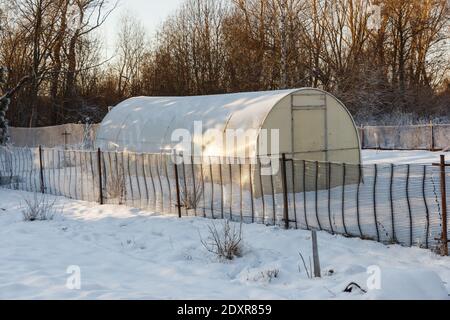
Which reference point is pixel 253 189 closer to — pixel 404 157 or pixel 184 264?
pixel 184 264

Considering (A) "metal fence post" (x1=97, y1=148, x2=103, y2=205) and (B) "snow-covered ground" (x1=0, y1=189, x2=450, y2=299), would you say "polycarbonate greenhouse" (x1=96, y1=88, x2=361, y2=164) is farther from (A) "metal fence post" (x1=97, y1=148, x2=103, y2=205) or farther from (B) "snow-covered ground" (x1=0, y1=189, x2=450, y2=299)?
(B) "snow-covered ground" (x1=0, y1=189, x2=450, y2=299)

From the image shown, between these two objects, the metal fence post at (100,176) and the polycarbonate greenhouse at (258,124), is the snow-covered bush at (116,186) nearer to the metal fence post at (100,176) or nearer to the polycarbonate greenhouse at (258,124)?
the metal fence post at (100,176)

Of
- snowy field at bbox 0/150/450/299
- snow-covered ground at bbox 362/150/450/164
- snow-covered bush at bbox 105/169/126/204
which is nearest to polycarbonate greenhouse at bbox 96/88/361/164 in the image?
snow-covered bush at bbox 105/169/126/204

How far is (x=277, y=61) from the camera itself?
36000 mm

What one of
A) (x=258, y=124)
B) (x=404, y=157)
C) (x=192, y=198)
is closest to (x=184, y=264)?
(x=192, y=198)

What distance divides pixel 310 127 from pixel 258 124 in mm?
1922

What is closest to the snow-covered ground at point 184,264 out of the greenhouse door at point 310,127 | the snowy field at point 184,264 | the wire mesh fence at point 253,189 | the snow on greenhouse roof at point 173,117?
the snowy field at point 184,264

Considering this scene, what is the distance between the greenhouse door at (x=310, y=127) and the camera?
555 inches

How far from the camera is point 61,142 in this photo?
2862 cm

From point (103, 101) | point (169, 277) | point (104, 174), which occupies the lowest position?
point (169, 277)

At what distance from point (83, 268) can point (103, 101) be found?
34.4 metres

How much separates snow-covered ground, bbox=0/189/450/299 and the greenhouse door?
4803 mm
